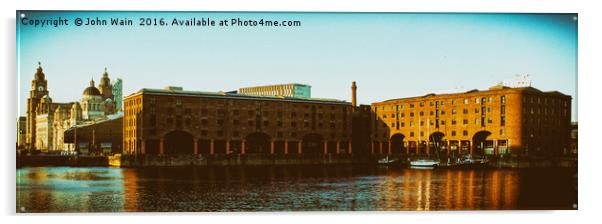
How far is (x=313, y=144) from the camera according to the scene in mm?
58250

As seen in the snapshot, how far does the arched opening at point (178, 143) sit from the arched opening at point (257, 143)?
4744 millimetres

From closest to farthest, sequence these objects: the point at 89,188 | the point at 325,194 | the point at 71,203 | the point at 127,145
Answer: the point at 71,203 < the point at 325,194 < the point at 89,188 < the point at 127,145

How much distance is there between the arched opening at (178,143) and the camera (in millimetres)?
55469

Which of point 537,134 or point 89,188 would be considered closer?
point 89,188

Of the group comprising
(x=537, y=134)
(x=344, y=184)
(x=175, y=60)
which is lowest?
(x=344, y=184)

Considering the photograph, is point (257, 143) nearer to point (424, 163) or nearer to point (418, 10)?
point (424, 163)

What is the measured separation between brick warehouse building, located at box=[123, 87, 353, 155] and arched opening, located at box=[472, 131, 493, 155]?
988 centimetres

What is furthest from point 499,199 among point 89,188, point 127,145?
point 127,145

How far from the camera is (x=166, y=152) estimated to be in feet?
180

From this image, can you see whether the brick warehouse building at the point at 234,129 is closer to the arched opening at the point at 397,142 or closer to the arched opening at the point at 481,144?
the arched opening at the point at 397,142

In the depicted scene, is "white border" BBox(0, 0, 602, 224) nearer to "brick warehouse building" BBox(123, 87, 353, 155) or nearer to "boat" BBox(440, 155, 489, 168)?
"brick warehouse building" BBox(123, 87, 353, 155)
